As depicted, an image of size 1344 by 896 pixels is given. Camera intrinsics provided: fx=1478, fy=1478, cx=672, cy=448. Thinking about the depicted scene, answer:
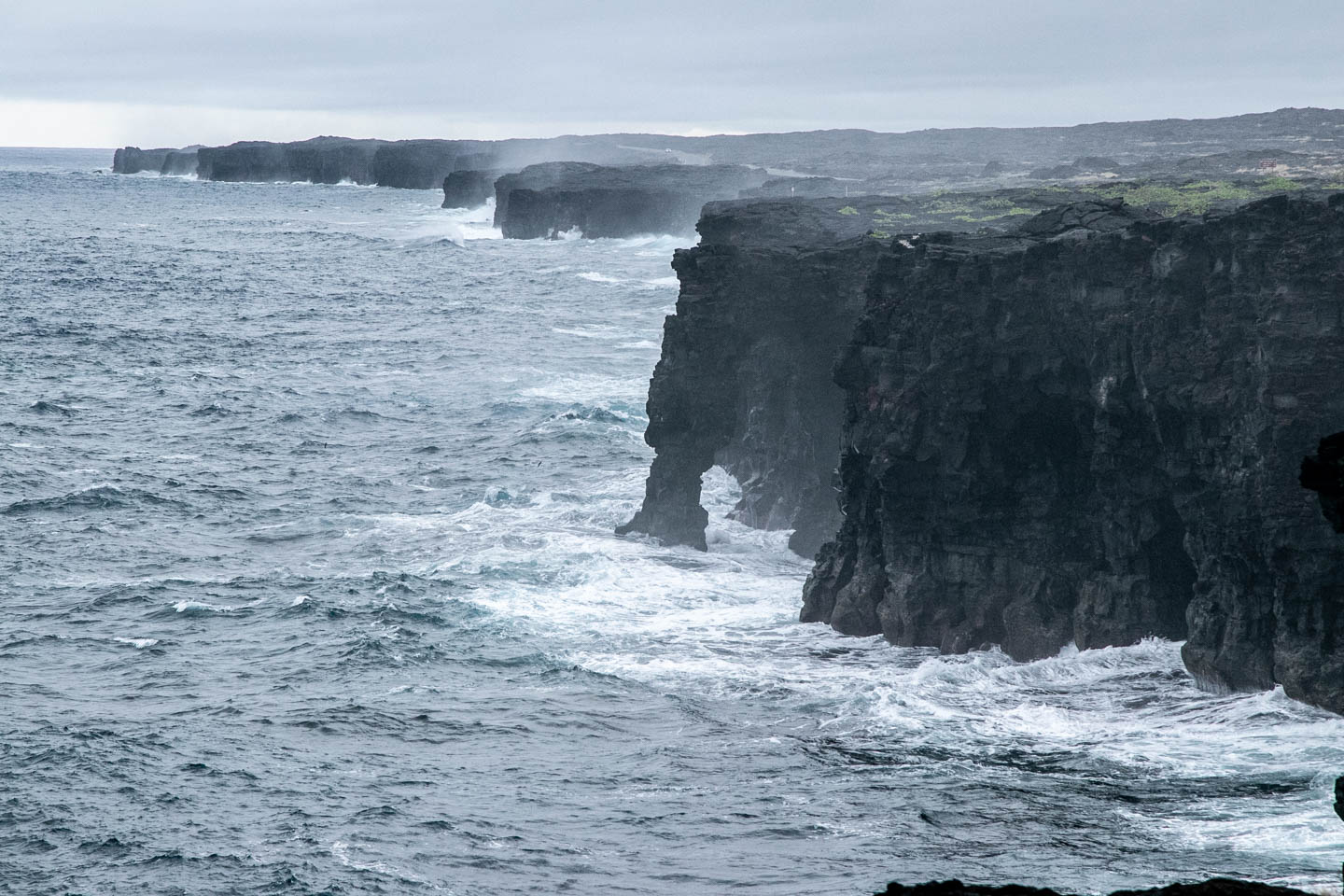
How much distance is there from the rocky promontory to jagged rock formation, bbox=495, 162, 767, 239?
346ft

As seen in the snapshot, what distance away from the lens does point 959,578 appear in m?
40.5

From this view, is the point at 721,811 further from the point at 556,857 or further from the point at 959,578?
the point at 959,578

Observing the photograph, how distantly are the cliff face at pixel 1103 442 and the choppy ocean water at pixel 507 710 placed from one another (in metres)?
1.41

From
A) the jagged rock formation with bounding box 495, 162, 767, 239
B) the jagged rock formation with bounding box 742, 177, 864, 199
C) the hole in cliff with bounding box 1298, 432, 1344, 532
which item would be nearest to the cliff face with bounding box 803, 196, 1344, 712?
the hole in cliff with bounding box 1298, 432, 1344, 532

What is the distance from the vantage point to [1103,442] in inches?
1460

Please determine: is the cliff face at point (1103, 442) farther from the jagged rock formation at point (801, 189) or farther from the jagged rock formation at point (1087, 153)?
the jagged rock formation at point (801, 189)

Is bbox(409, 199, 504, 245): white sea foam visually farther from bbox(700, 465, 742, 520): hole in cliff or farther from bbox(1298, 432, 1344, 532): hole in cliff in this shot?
bbox(1298, 432, 1344, 532): hole in cliff

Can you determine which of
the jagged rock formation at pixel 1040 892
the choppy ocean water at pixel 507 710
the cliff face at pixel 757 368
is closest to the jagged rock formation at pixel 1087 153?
the cliff face at pixel 757 368

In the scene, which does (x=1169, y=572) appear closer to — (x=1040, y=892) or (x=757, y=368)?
(x=757, y=368)

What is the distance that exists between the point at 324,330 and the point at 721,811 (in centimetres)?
8254

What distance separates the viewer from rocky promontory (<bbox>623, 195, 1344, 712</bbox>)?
108ft

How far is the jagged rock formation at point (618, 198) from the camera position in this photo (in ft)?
507

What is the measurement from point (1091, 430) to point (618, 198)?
123612 millimetres

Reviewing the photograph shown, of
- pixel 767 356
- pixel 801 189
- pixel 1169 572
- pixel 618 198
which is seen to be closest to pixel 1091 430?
pixel 1169 572
